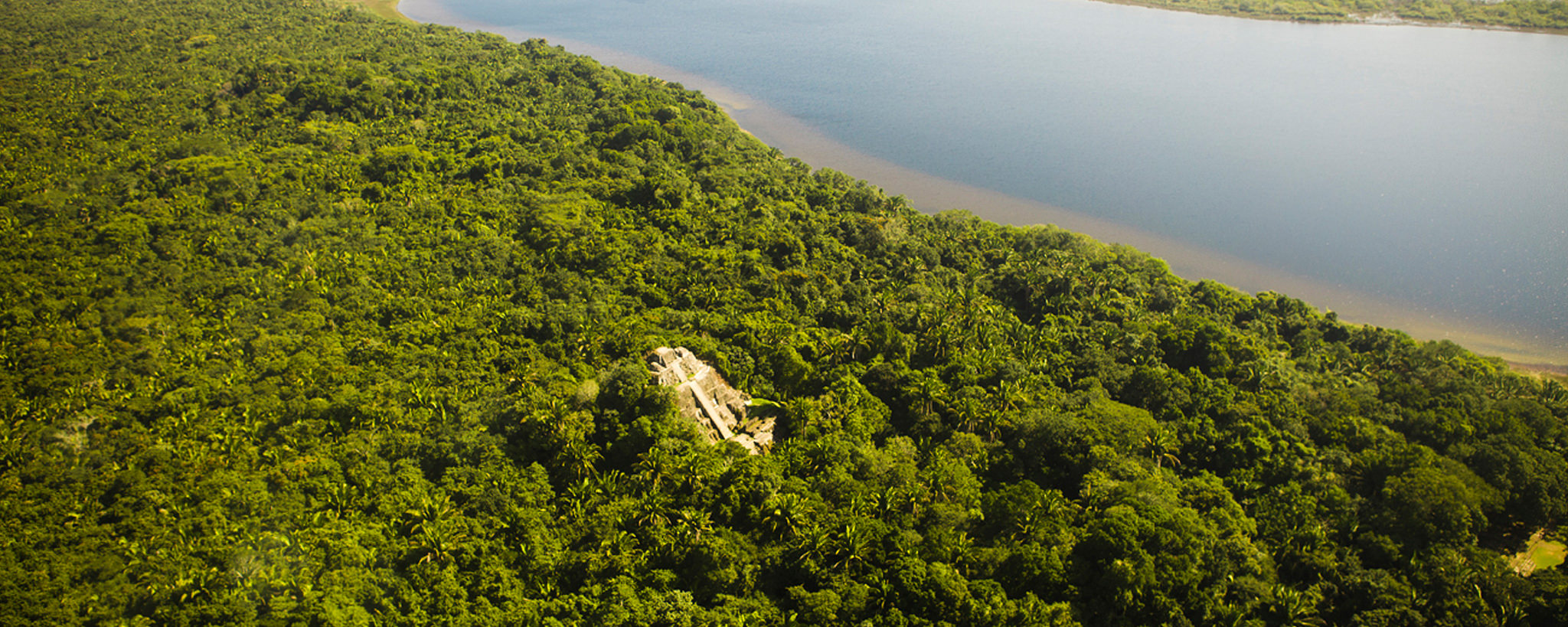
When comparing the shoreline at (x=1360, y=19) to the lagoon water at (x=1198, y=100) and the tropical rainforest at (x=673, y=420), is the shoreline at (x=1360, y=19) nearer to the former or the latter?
the lagoon water at (x=1198, y=100)

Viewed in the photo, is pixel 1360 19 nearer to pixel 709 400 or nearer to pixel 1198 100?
pixel 1198 100

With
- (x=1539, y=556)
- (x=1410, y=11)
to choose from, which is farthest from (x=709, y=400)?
(x=1410, y=11)

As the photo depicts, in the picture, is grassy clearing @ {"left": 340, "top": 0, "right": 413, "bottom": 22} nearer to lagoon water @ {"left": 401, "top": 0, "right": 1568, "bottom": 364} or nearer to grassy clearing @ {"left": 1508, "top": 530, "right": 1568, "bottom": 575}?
lagoon water @ {"left": 401, "top": 0, "right": 1568, "bottom": 364}

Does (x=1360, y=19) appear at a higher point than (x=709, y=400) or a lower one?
higher

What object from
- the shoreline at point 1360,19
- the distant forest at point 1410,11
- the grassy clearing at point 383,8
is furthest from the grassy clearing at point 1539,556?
the grassy clearing at point 383,8

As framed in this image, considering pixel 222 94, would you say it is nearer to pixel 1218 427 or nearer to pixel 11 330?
pixel 11 330
